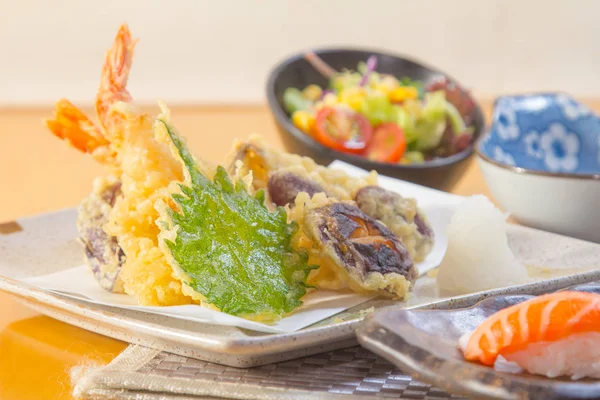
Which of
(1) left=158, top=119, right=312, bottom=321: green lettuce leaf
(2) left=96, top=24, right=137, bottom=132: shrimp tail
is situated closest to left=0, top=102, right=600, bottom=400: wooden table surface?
(1) left=158, top=119, right=312, bottom=321: green lettuce leaf

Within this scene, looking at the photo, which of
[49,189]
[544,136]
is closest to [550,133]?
[544,136]

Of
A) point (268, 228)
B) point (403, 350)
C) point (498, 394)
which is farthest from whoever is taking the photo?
point (268, 228)

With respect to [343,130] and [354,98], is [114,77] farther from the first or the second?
[354,98]

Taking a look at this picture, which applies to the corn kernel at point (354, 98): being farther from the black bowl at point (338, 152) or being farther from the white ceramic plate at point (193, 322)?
the white ceramic plate at point (193, 322)

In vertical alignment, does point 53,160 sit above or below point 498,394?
below

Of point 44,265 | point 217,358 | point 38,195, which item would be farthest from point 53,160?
point 217,358

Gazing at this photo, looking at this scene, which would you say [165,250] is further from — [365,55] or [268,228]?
[365,55]
